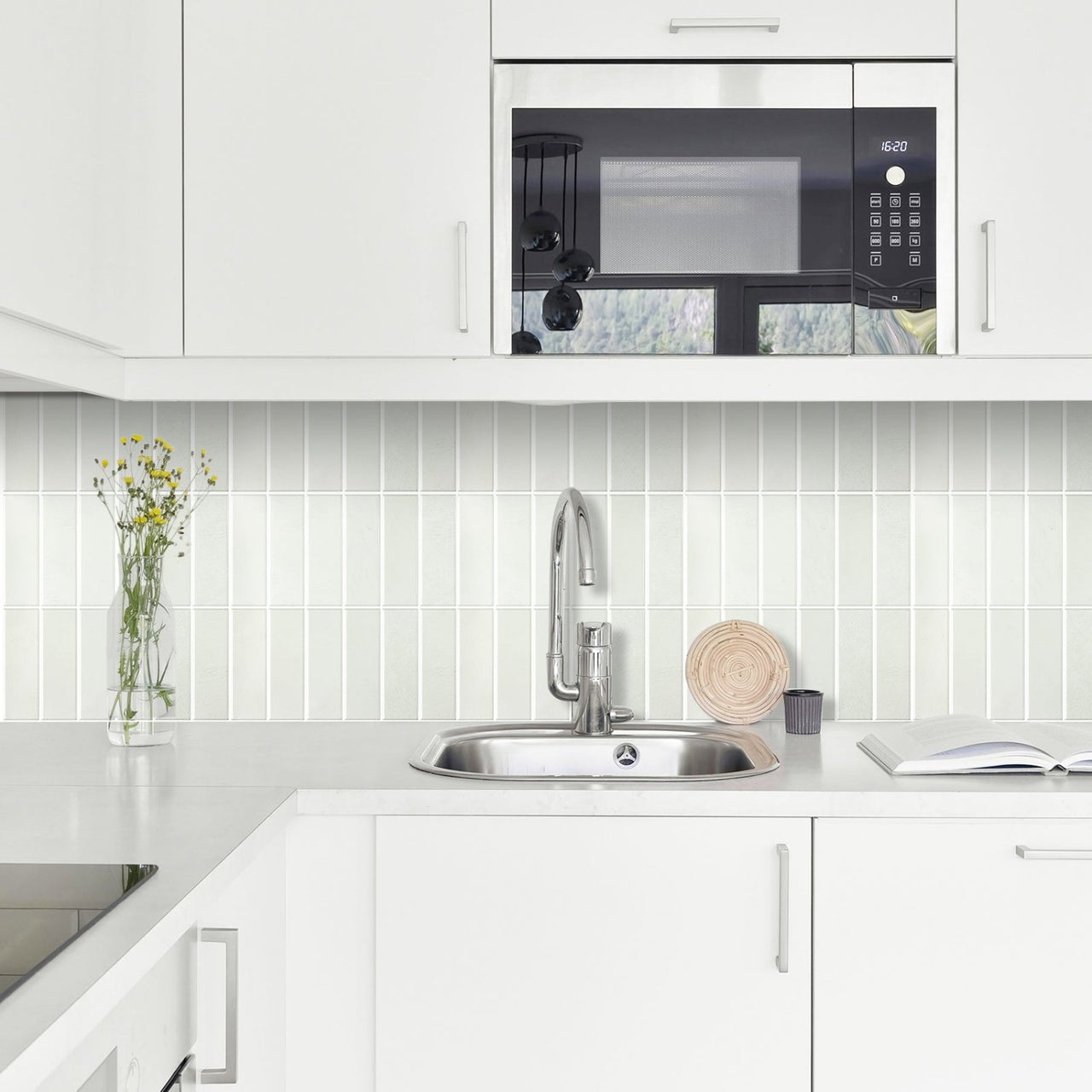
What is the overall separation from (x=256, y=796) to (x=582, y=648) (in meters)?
0.63

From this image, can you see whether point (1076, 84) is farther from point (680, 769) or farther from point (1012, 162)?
point (680, 769)

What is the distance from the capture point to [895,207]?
162 cm

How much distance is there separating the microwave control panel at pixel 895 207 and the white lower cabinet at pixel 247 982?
1.18m

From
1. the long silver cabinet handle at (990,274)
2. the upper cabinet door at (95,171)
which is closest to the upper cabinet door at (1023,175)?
the long silver cabinet handle at (990,274)

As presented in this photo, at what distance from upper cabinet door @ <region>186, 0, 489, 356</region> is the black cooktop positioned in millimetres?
838

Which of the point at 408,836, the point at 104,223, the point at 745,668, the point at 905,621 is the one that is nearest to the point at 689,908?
the point at 408,836

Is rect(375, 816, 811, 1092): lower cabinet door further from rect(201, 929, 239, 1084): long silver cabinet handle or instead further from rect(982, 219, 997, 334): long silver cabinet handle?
rect(982, 219, 997, 334): long silver cabinet handle

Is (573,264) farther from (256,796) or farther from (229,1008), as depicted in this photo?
(229,1008)

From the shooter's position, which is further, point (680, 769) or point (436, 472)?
point (436, 472)

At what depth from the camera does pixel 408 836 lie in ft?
4.81

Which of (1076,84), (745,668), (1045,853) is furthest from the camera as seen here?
(745,668)

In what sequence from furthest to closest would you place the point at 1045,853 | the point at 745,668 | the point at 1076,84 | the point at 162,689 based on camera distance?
the point at 745,668, the point at 162,689, the point at 1076,84, the point at 1045,853

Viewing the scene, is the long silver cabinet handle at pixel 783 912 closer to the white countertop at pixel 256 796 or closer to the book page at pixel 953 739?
the white countertop at pixel 256 796

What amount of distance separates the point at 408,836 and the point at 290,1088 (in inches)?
14.8
